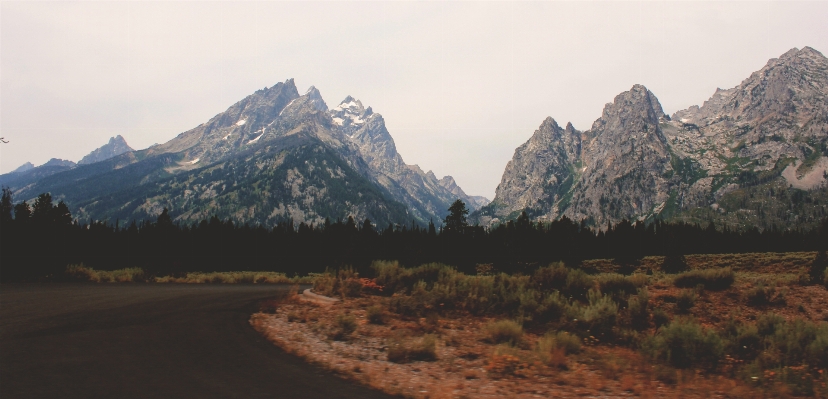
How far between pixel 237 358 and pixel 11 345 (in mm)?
5612

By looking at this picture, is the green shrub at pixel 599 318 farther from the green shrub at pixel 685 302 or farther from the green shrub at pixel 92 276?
the green shrub at pixel 92 276

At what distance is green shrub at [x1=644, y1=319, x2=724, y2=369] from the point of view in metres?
12.4

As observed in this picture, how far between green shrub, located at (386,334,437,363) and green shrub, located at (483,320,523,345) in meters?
2.69

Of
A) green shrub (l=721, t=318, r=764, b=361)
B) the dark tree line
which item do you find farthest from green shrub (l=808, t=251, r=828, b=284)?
the dark tree line

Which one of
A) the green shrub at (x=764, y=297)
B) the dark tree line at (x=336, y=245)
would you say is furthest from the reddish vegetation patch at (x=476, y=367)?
the dark tree line at (x=336, y=245)

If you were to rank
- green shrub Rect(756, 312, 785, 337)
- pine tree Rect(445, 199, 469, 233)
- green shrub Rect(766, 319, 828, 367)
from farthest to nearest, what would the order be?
1. pine tree Rect(445, 199, 469, 233)
2. green shrub Rect(756, 312, 785, 337)
3. green shrub Rect(766, 319, 828, 367)

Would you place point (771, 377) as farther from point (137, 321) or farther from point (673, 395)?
point (137, 321)

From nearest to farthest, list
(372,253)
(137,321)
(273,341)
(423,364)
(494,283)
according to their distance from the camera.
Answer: (423,364), (273,341), (137,321), (494,283), (372,253)

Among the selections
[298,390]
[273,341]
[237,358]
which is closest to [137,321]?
[273,341]

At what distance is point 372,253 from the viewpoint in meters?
111

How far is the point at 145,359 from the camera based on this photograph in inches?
402

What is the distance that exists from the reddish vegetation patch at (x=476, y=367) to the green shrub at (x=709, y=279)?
12517 millimetres

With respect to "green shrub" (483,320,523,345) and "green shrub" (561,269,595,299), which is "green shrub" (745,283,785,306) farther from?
"green shrub" (483,320,523,345)

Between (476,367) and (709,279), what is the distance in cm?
1856
